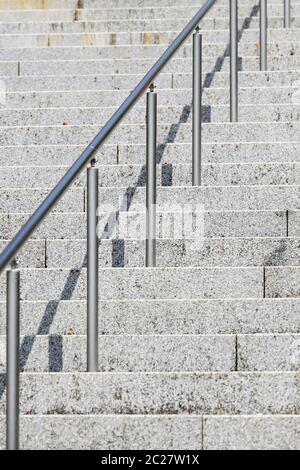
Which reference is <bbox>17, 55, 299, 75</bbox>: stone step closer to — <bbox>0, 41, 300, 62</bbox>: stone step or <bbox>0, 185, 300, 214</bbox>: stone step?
<bbox>0, 41, 300, 62</bbox>: stone step

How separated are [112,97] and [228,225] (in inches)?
87.3

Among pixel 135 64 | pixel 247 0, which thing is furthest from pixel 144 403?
pixel 247 0

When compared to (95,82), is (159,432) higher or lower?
lower

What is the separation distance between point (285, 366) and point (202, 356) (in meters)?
0.33

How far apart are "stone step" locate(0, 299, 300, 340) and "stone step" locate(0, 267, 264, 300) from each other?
Answer: 0.64ft

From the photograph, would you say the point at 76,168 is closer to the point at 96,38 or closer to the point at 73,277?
the point at 73,277

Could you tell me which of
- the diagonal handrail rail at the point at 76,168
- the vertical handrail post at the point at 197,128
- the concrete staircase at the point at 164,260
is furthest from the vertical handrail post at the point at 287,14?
the vertical handrail post at the point at 197,128

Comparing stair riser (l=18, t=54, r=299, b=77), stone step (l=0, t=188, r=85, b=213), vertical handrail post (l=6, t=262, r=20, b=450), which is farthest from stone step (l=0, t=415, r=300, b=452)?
stair riser (l=18, t=54, r=299, b=77)

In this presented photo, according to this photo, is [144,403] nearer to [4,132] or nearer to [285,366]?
[285,366]

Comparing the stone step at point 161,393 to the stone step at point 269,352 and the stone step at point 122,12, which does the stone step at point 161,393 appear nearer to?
the stone step at point 269,352

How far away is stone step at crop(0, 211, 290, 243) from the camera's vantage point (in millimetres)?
6301

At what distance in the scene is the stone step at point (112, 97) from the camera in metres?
7.94

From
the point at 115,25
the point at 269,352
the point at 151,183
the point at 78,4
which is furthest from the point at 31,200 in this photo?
the point at 78,4

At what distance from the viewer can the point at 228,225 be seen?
6.37 meters
